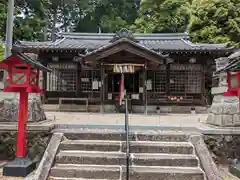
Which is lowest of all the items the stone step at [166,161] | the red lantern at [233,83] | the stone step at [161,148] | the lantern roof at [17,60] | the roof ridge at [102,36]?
the stone step at [166,161]

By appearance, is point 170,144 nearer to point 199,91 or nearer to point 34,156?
point 34,156

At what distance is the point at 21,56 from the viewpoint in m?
5.09

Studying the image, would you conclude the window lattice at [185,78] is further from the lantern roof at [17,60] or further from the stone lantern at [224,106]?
the lantern roof at [17,60]

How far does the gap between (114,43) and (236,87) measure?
7.69 metres

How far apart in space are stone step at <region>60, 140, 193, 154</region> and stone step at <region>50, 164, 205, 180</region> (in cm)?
53

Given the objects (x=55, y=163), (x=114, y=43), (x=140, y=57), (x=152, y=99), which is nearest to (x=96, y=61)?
(x=114, y=43)

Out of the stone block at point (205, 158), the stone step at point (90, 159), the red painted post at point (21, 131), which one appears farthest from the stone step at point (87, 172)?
the stone block at point (205, 158)

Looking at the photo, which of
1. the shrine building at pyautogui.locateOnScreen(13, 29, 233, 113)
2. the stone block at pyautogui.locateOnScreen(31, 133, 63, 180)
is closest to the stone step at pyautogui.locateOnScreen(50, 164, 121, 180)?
the stone block at pyautogui.locateOnScreen(31, 133, 63, 180)

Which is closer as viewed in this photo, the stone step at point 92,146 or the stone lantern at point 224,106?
the stone step at point 92,146

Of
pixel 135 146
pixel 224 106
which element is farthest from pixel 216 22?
pixel 135 146

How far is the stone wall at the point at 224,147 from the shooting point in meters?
5.93

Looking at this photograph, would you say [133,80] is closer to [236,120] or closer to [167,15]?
[236,120]

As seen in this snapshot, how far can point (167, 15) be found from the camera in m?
24.8

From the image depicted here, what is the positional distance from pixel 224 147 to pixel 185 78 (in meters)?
9.25
